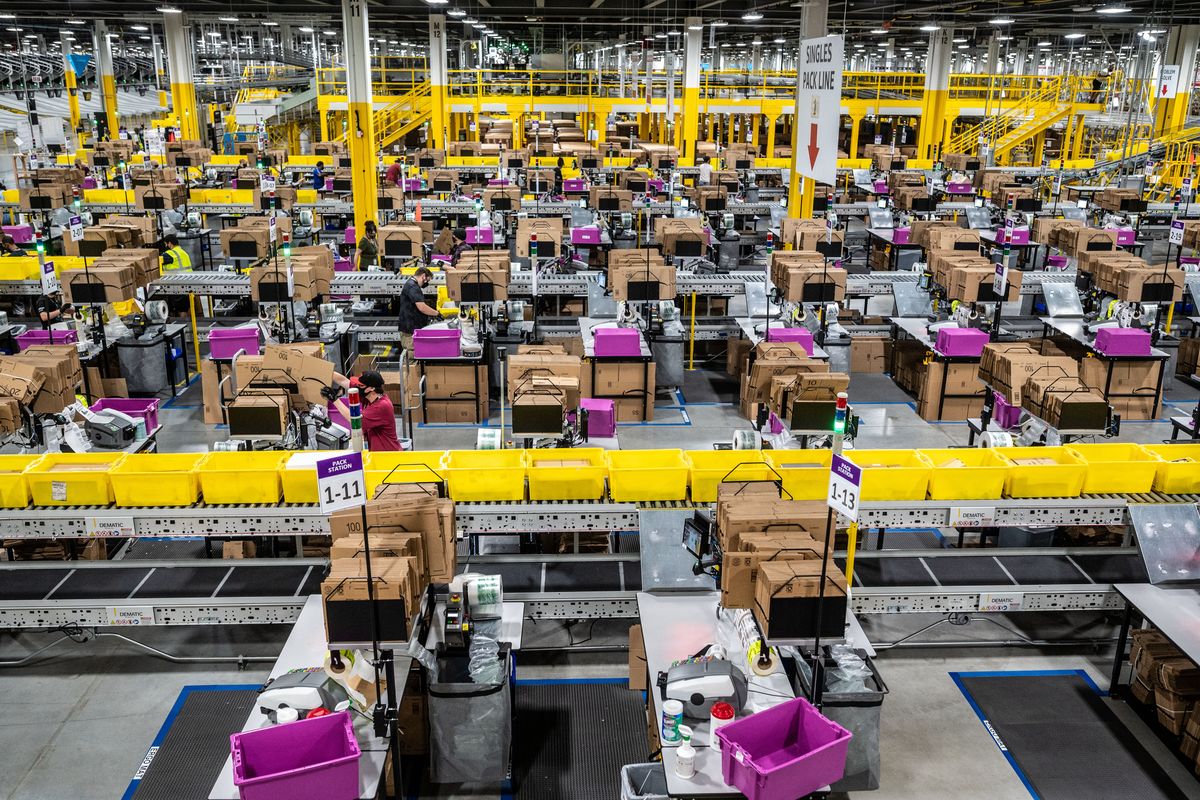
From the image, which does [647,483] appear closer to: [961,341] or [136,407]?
[136,407]

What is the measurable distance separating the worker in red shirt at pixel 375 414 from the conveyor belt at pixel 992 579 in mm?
3866

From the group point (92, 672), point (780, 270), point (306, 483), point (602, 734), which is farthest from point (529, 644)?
point (780, 270)

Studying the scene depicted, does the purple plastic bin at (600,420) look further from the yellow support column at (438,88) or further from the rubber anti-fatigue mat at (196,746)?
the yellow support column at (438,88)

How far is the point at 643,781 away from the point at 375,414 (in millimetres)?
4160

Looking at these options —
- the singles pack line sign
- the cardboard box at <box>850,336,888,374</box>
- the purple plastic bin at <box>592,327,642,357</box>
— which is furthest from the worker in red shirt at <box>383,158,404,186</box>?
the singles pack line sign

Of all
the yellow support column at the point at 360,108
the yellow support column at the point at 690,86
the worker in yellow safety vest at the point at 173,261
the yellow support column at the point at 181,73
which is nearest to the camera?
the worker in yellow safety vest at the point at 173,261

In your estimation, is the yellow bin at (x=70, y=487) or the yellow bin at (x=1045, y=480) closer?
the yellow bin at (x=70, y=487)

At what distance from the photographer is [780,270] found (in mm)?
11852

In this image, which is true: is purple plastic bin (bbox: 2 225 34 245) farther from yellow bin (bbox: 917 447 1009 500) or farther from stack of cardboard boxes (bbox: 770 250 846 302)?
yellow bin (bbox: 917 447 1009 500)

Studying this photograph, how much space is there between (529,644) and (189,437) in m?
5.75

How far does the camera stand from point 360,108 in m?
17.4

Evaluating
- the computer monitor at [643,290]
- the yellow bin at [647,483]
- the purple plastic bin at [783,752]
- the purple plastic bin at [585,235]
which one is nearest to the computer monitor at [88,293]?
the computer monitor at [643,290]

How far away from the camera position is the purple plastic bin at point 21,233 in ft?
54.0

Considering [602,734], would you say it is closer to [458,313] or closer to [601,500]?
[601,500]
